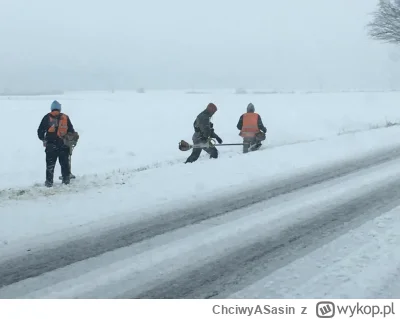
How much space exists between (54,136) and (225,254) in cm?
554

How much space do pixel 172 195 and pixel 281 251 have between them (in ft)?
9.23

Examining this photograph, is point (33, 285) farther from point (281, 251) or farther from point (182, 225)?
point (281, 251)

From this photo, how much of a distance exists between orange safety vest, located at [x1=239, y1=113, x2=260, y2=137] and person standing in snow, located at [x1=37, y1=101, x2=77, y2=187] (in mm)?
5656

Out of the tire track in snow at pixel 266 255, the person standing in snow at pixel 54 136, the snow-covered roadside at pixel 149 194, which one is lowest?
the tire track in snow at pixel 266 255

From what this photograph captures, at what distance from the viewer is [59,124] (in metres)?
8.73

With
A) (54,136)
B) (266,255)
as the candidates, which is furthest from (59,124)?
(266,255)

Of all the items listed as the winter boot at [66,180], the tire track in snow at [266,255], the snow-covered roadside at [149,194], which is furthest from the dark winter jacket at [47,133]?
the tire track in snow at [266,255]

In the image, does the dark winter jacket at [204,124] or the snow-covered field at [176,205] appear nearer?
the snow-covered field at [176,205]

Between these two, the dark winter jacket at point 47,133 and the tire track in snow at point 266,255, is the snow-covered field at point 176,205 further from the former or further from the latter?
the dark winter jacket at point 47,133

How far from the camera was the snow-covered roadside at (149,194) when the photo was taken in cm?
556

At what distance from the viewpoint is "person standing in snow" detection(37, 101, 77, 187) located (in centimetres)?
872

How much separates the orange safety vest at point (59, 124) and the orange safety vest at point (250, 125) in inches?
228

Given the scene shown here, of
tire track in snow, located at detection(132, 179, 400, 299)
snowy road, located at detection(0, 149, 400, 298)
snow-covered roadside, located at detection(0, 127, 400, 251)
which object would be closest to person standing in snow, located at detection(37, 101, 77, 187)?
snow-covered roadside, located at detection(0, 127, 400, 251)
